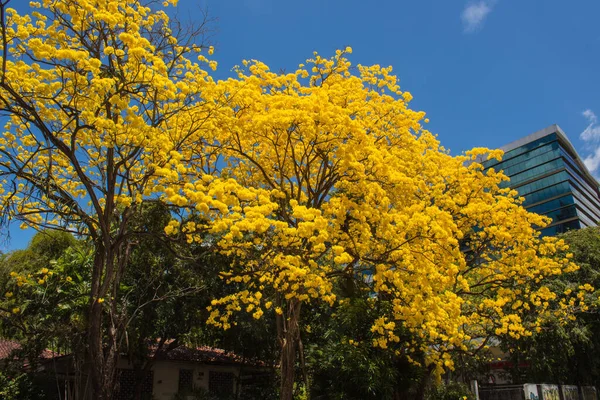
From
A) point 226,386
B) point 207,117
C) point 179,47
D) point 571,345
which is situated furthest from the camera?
point 226,386

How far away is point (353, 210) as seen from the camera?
7.20m

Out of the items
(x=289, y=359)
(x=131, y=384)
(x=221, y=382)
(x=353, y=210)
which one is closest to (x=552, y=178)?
(x=221, y=382)

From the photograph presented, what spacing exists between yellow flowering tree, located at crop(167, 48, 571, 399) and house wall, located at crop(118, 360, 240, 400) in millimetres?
5994

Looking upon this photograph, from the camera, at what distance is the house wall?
12953mm

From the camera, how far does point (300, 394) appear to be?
1098cm

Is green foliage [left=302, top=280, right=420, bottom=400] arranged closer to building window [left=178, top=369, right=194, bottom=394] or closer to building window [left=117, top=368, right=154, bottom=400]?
building window [left=117, top=368, right=154, bottom=400]

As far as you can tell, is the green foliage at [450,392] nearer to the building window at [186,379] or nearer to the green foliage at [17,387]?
the building window at [186,379]

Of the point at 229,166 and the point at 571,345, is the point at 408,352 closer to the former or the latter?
the point at 229,166

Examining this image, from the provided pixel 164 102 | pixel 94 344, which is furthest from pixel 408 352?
pixel 164 102

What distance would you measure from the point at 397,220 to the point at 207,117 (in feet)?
10.5

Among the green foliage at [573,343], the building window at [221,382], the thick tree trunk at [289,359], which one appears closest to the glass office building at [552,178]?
the green foliage at [573,343]

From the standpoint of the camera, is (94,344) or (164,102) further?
(164,102)

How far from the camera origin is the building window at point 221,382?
1419 cm

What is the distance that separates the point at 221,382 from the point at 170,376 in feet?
6.30
